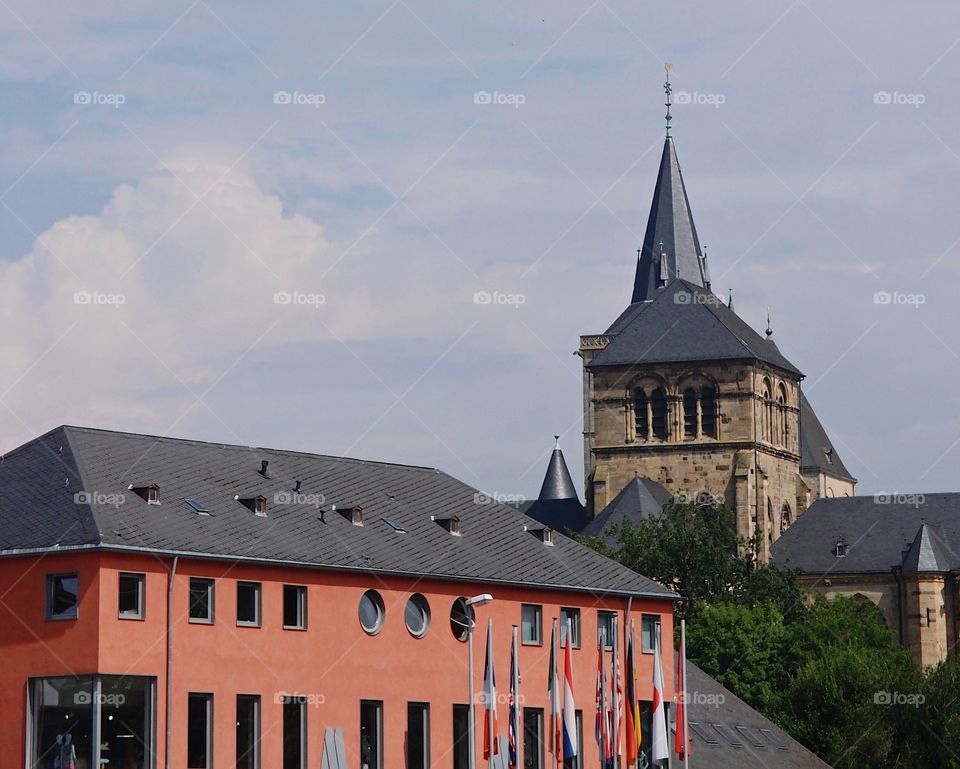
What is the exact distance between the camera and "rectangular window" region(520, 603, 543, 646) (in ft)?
231

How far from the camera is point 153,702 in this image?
6025 cm

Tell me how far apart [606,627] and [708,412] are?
60528 millimetres

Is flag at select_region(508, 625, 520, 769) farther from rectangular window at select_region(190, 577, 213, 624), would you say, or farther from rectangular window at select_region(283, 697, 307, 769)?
rectangular window at select_region(190, 577, 213, 624)

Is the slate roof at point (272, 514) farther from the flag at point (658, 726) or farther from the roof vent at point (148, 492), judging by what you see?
the flag at point (658, 726)

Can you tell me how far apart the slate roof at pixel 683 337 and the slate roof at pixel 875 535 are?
8686mm

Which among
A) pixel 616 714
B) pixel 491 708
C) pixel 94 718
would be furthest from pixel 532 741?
pixel 94 718

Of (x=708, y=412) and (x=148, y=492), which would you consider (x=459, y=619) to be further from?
(x=708, y=412)

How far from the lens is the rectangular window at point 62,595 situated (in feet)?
197

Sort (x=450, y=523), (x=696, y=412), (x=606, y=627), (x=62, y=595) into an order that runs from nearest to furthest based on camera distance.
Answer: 1. (x=62, y=595)
2. (x=450, y=523)
3. (x=606, y=627)
4. (x=696, y=412)

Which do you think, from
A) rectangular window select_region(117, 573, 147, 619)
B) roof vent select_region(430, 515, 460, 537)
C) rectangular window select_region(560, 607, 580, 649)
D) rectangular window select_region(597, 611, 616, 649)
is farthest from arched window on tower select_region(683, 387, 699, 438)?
rectangular window select_region(117, 573, 147, 619)

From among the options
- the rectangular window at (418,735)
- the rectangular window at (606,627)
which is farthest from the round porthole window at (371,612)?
the rectangular window at (606,627)

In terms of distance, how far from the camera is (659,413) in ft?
438

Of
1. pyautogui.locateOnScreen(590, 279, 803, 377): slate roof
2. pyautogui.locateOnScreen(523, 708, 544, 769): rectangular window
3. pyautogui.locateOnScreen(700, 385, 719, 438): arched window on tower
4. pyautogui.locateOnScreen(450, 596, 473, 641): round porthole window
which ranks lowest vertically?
pyautogui.locateOnScreen(523, 708, 544, 769): rectangular window

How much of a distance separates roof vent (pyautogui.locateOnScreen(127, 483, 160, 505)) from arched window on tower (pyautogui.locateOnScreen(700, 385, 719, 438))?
72.1 m
